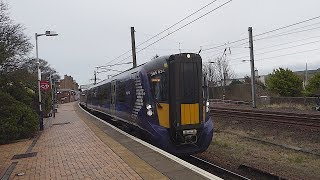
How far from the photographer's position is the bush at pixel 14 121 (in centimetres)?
1620

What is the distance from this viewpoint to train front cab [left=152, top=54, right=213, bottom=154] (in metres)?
10.9

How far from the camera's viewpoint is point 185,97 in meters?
11.0

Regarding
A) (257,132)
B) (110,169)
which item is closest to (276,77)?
(257,132)

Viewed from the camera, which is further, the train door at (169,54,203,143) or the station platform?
the train door at (169,54,203,143)

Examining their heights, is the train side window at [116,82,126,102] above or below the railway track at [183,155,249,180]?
above

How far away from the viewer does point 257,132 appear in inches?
781

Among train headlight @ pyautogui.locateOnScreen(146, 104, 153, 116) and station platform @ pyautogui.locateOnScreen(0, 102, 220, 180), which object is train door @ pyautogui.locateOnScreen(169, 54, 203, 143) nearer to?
train headlight @ pyautogui.locateOnScreen(146, 104, 153, 116)

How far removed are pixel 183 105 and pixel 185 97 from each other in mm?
243

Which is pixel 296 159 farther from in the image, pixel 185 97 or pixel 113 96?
pixel 113 96

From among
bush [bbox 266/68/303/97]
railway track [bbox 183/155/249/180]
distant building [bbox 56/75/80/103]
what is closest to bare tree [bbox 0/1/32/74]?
railway track [bbox 183/155/249/180]

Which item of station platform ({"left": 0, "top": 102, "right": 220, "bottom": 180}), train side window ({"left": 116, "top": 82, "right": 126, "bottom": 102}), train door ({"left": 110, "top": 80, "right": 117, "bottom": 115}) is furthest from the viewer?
train door ({"left": 110, "top": 80, "right": 117, "bottom": 115})

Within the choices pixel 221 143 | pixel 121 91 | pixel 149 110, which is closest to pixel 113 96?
pixel 121 91

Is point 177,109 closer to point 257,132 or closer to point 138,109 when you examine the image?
point 138,109

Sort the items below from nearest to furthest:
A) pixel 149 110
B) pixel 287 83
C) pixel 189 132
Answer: pixel 189 132 < pixel 149 110 < pixel 287 83
